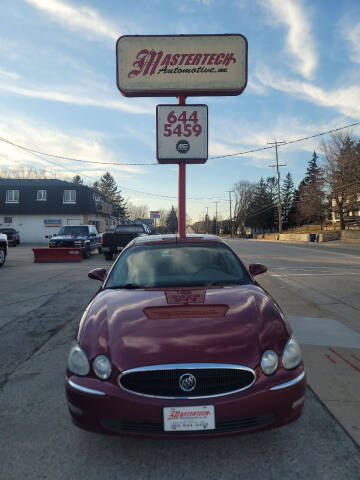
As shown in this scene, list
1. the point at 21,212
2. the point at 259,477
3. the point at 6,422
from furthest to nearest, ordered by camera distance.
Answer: the point at 21,212 < the point at 6,422 < the point at 259,477

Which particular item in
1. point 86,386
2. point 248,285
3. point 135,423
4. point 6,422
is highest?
point 248,285

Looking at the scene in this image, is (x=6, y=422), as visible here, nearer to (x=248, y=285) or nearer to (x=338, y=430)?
(x=248, y=285)

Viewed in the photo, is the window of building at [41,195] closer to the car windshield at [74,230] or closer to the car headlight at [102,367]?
the car windshield at [74,230]

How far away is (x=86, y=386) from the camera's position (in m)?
2.29

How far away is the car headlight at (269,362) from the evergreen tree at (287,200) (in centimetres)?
8378

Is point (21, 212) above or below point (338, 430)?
above

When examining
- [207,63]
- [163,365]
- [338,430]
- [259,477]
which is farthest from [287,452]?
[207,63]

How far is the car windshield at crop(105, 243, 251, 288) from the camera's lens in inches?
141

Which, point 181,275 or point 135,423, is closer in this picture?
point 135,423

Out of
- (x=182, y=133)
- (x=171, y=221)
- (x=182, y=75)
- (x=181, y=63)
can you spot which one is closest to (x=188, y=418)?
(x=182, y=133)

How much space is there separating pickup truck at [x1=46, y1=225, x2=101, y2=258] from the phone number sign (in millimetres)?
9201

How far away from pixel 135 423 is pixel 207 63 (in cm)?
983

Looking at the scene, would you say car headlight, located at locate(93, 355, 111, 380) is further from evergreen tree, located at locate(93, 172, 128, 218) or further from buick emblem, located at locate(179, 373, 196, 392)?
evergreen tree, located at locate(93, 172, 128, 218)

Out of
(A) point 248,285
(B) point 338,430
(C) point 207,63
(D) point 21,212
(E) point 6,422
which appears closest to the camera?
(B) point 338,430
